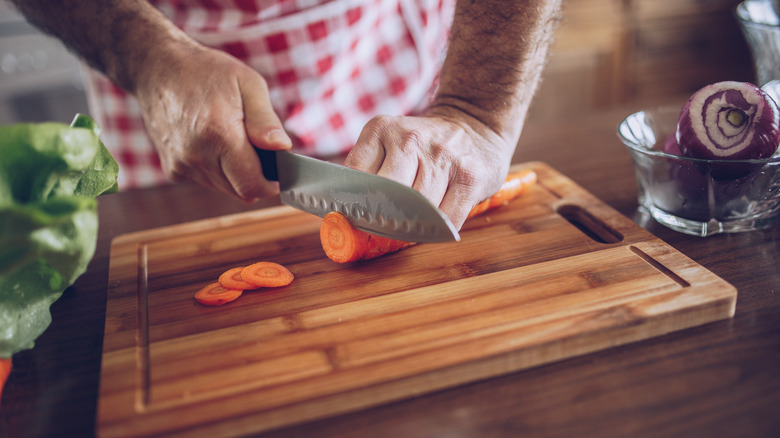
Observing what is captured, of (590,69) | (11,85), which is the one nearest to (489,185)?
(11,85)

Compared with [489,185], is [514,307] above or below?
below

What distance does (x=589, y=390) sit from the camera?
0.73 metres

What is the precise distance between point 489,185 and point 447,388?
428 millimetres

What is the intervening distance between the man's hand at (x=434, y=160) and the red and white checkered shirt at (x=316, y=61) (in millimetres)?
575

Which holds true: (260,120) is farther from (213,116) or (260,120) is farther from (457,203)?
(457,203)

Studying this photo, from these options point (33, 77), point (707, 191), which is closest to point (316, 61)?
point (707, 191)

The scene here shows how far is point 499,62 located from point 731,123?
422 mm

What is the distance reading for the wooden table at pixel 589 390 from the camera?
68 cm

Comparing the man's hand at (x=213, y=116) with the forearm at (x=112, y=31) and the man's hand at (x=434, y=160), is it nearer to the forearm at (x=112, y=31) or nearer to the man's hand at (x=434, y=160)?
the forearm at (x=112, y=31)

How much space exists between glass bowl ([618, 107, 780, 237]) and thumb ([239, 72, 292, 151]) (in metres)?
0.65

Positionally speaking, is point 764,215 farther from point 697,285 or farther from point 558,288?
point 558,288

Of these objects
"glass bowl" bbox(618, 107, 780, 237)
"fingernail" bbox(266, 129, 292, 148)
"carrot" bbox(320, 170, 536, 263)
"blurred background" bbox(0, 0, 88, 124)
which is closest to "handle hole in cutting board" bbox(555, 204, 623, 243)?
"glass bowl" bbox(618, 107, 780, 237)

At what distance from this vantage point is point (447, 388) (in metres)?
0.77

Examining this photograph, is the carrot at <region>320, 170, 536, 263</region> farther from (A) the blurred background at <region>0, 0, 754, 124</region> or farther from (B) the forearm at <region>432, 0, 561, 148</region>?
(A) the blurred background at <region>0, 0, 754, 124</region>
